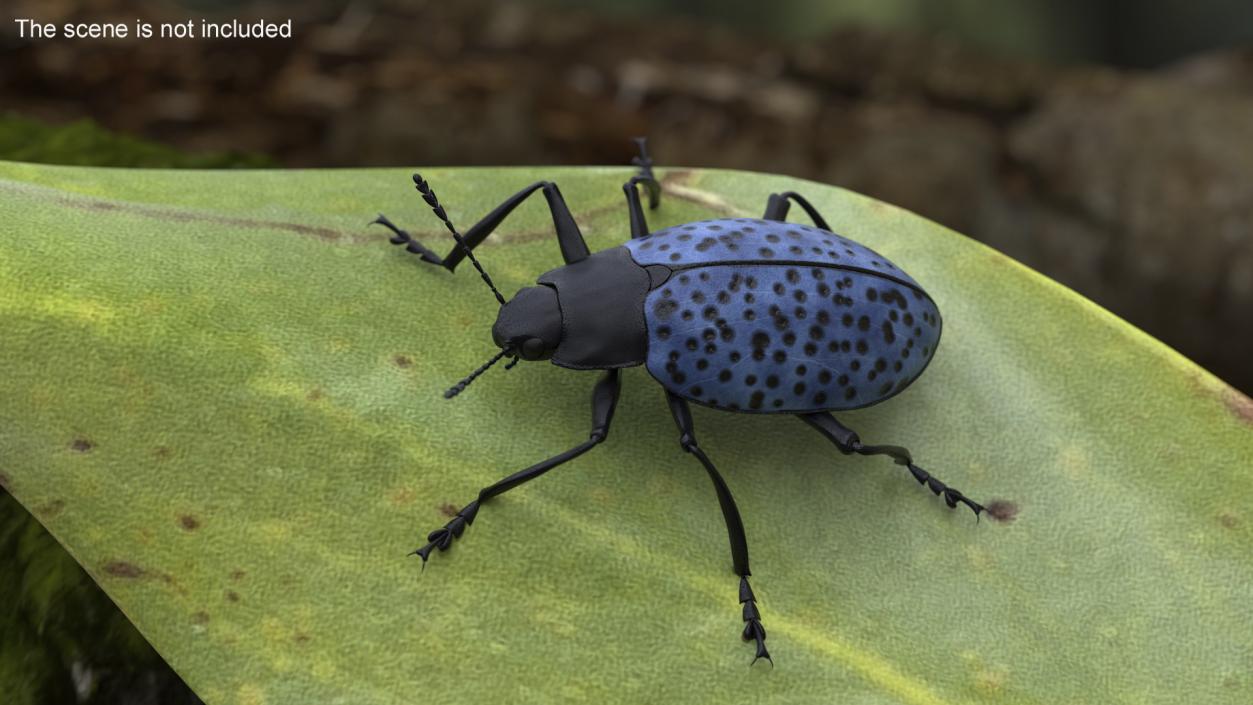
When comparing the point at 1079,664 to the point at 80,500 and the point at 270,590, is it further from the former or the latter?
the point at 80,500

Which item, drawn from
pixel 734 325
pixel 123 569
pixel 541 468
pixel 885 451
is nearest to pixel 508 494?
pixel 541 468

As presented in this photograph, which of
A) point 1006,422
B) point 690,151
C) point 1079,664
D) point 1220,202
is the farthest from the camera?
point 690,151

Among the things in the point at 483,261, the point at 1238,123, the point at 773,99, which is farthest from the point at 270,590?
the point at 1238,123

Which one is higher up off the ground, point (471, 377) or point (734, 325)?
point (734, 325)

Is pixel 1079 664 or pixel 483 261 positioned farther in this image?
pixel 483 261

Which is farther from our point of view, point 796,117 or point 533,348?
point 796,117

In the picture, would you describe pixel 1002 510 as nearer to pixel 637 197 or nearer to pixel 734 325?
pixel 734 325

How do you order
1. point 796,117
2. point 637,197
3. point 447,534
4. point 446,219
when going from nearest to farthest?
point 447,534, point 446,219, point 637,197, point 796,117
